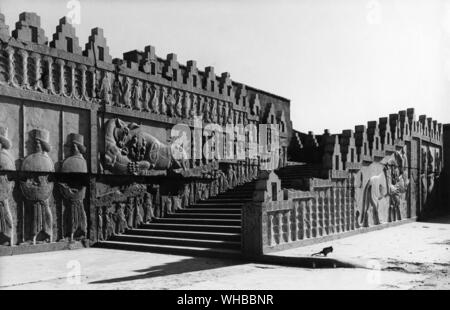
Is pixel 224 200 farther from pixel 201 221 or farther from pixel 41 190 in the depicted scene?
pixel 41 190

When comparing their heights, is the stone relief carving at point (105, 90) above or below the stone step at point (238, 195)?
above

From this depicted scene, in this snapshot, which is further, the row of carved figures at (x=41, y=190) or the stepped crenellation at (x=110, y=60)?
the stepped crenellation at (x=110, y=60)

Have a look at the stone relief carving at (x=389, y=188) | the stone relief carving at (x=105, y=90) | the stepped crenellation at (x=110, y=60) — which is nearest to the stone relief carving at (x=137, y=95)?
the stepped crenellation at (x=110, y=60)

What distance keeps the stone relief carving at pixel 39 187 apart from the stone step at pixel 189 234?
7.79ft

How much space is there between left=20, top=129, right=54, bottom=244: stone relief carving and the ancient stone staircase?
1.66 m

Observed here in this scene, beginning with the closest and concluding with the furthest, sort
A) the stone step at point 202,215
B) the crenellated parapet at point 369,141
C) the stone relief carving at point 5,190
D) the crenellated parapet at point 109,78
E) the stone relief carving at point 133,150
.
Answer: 1. the stone relief carving at point 5,190
2. the crenellated parapet at point 109,78
3. the stone step at point 202,215
4. the stone relief carving at point 133,150
5. the crenellated parapet at point 369,141

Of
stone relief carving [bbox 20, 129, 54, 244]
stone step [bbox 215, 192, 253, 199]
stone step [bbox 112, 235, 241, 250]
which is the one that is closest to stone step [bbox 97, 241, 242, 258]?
stone step [bbox 112, 235, 241, 250]

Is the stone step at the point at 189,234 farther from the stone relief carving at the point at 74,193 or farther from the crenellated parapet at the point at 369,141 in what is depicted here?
the crenellated parapet at the point at 369,141

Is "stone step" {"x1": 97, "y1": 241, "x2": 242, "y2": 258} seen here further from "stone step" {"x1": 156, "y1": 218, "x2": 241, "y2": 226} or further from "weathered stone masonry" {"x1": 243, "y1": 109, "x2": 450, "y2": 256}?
"stone step" {"x1": 156, "y1": 218, "x2": 241, "y2": 226}

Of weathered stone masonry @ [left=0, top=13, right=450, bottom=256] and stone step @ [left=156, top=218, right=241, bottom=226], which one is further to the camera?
stone step @ [left=156, top=218, right=241, bottom=226]

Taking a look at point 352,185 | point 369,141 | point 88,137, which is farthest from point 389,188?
point 88,137

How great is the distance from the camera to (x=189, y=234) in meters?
11.1

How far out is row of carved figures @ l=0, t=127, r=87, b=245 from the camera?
9883 mm

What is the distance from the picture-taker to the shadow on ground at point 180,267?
24.5ft
